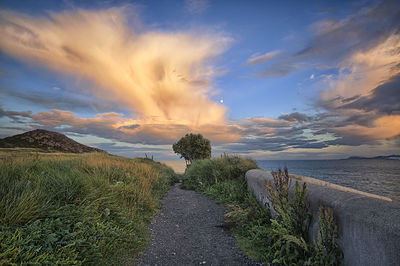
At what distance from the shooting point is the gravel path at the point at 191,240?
4.43m

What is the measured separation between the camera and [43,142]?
96.1ft

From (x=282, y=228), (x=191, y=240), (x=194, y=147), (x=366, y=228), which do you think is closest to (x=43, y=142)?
(x=194, y=147)

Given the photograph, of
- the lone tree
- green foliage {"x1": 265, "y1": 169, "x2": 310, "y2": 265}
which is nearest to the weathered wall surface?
green foliage {"x1": 265, "y1": 169, "x2": 310, "y2": 265}

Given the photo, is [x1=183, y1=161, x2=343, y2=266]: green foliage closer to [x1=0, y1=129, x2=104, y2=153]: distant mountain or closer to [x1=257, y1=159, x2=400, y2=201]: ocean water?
[x1=257, y1=159, x2=400, y2=201]: ocean water

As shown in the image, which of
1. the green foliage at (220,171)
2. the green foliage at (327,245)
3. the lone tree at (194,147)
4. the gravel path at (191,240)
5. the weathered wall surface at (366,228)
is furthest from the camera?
the lone tree at (194,147)

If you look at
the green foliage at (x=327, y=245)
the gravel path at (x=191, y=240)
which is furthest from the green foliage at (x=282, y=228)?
the gravel path at (x=191, y=240)

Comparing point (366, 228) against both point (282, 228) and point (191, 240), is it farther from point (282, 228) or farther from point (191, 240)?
point (191, 240)

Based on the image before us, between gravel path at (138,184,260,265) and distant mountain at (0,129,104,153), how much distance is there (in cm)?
2361

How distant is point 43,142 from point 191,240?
105 feet

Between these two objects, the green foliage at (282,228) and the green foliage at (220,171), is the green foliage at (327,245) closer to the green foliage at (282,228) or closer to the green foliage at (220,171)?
the green foliage at (282,228)

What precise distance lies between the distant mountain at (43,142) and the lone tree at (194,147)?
49.4ft

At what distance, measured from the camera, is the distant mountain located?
2734cm

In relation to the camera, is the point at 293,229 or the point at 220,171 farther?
the point at 220,171

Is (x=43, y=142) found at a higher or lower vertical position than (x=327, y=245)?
higher
